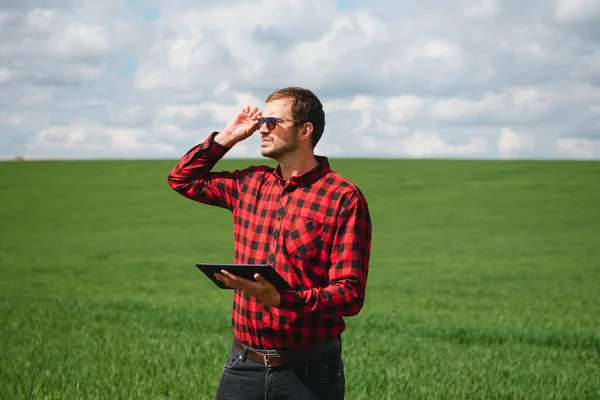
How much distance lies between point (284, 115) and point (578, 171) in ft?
175

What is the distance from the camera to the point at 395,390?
9047 mm

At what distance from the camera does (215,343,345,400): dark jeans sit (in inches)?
183

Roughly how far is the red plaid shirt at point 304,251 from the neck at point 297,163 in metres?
0.05

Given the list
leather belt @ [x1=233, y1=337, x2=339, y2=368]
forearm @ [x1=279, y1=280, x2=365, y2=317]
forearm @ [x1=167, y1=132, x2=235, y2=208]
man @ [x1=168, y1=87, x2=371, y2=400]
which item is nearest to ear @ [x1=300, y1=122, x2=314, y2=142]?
man @ [x1=168, y1=87, x2=371, y2=400]

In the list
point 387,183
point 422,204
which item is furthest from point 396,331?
point 387,183

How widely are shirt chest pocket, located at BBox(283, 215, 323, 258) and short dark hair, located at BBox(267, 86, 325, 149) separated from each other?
45cm

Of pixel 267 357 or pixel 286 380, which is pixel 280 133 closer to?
pixel 267 357

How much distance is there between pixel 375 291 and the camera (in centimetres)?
2045

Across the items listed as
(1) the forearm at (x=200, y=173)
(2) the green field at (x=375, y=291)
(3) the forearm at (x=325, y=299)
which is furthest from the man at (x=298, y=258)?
(2) the green field at (x=375, y=291)

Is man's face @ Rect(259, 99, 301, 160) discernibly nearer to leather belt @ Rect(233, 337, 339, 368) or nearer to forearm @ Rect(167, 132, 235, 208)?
forearm @ Rect(167, 132, 235, 208)

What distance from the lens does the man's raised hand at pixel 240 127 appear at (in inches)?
200

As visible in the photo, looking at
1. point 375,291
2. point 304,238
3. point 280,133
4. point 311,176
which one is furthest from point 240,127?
point 375,291

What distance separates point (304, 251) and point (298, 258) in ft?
0.16

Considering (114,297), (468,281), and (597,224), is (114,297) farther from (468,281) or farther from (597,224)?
(597,224)
